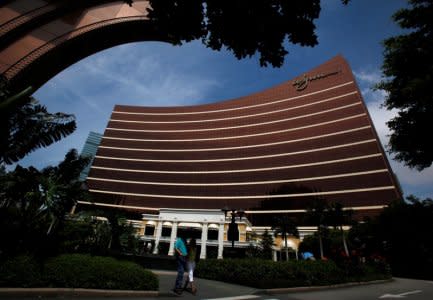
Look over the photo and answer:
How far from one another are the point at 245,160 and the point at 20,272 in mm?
74542

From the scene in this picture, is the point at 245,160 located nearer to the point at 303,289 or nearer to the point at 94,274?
the point at 303,289

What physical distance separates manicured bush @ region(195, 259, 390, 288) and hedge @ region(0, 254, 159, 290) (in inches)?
192

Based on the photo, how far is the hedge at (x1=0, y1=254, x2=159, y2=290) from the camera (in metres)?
5.46

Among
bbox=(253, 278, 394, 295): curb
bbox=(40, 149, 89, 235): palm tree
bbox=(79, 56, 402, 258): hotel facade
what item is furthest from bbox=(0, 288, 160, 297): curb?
bbox=(79, 56, 402, 258): hotel facade

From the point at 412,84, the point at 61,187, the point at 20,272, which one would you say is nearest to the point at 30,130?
the point at 61,187

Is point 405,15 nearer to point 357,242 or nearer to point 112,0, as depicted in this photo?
point 112,0

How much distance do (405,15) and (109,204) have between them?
277ft

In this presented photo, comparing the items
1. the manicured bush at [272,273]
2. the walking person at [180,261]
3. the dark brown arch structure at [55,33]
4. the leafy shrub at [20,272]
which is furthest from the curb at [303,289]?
the dark brown arch structure at [55,33]

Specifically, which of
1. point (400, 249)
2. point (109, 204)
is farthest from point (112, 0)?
point (109, 204)

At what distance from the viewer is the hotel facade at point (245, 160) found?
57.1 meters

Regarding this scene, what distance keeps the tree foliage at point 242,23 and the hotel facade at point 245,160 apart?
51.3 m

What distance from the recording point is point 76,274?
6.03 m

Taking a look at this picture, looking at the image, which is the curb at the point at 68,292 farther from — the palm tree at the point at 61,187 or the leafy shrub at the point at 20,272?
the palm tree at the point at 61,187

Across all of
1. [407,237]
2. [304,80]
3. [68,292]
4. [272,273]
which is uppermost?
[304,80]
